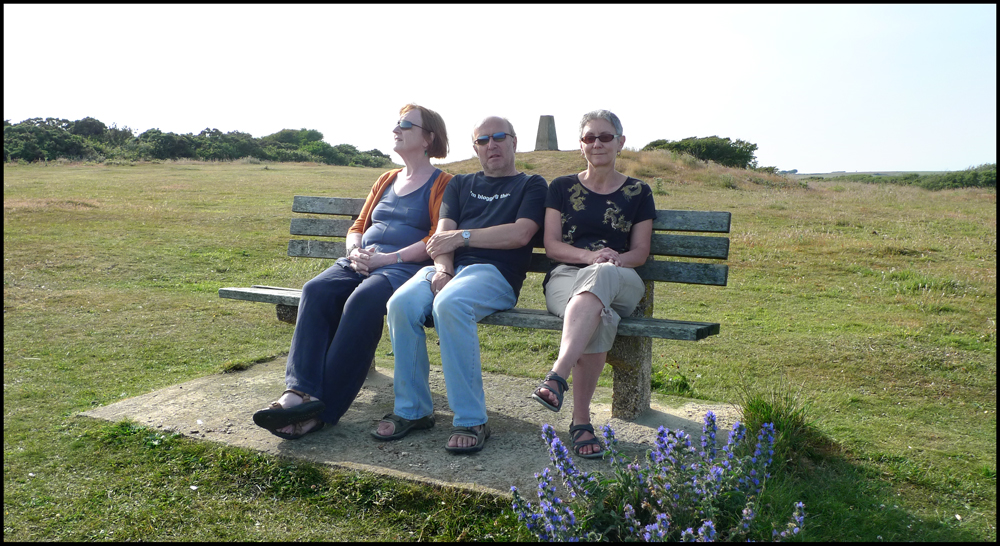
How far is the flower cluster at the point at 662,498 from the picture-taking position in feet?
8.63

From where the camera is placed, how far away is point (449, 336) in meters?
3.56

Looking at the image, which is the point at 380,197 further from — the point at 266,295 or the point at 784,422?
the point at 784,422

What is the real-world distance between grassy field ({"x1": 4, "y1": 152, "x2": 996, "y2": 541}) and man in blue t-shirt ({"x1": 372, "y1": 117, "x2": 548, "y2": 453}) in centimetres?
54

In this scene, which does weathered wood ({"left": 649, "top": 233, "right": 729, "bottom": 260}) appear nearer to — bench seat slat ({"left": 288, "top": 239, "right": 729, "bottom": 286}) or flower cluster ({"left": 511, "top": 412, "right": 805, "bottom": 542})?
bench seat slat ({"left": 288, "top": 239, "right": 729, "bottom": 286})

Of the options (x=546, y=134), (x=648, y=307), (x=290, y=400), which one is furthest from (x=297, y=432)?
(x=546, y=134)

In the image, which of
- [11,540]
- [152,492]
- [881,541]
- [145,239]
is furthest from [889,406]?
[145,239]

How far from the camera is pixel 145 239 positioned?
12258mm

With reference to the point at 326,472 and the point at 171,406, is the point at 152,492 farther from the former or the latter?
the point at 171,406

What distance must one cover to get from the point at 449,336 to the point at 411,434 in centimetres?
58

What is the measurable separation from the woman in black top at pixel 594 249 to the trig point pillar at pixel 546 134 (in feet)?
86.3

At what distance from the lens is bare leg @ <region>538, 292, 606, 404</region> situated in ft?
11.1

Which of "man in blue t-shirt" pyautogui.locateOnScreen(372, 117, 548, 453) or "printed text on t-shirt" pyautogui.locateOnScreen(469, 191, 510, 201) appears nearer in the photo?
"man in blue t-shirt" pyautogui.locateOnScreen(372, 117, 548, 453)

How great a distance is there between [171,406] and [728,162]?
113ft

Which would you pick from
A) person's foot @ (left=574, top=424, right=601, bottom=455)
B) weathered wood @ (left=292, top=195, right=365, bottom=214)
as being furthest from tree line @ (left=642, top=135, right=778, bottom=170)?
person's foot @ (left=574, top=424, right=601, bottom=455)
